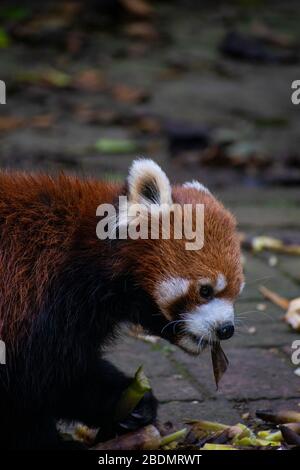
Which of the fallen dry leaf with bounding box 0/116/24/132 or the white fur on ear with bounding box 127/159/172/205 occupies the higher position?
the fallen dry leaf with bounding box 0/116/24/132

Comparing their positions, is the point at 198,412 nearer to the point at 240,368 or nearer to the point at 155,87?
the point at 240,368

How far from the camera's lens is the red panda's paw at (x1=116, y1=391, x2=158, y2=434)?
3936 millimetres

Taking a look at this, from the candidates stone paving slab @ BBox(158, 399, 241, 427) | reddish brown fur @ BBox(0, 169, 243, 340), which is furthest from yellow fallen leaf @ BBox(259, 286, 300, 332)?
reddish brown fur @ BBox(0, 169, 243, 340)

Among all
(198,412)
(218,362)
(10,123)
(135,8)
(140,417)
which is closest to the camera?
(140,417)

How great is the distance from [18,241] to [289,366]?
5.62 feet

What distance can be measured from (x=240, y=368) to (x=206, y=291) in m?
1.17

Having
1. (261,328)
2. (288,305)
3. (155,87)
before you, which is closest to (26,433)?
(261,328)

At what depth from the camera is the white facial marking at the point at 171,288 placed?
375 cm

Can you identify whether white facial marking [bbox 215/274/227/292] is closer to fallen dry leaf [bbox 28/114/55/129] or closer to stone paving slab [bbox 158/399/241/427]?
stone paving slab [bbox 158/399/241/427]

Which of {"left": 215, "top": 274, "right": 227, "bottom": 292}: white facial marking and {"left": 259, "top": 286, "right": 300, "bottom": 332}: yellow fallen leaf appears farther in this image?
{"left": 259, "top": 286, "right": 300, "bottom": 332}: yellow fallen leaf

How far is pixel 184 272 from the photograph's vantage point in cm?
376

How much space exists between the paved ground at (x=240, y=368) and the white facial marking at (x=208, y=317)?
23.3 inches

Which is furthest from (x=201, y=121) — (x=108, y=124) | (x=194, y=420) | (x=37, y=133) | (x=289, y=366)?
(x=194, y=420)

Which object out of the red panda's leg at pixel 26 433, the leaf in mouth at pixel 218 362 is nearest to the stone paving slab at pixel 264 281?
the leaf in mouth at pixel 218 362
